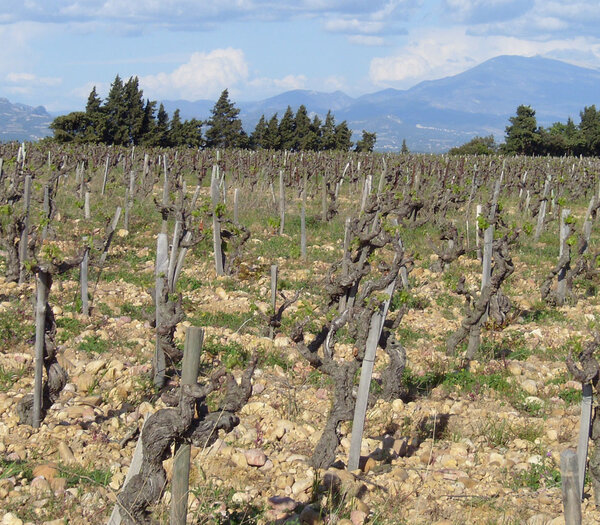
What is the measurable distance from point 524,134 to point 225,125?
2522 centimetres

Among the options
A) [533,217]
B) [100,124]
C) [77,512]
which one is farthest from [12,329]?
[100,124]

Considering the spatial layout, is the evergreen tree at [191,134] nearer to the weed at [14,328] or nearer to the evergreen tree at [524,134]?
the evergreen tree at [524,134]

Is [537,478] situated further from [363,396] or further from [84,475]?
[84,475]

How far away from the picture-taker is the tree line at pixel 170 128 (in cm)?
4275

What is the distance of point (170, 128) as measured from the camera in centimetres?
4747

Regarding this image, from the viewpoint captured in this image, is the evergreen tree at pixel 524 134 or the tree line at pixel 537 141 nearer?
the evergreen tree at pixel 524 134

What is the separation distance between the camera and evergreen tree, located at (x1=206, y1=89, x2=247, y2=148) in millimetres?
50062

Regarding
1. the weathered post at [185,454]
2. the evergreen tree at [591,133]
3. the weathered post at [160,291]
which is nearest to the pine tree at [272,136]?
the evergreen tree at [591,133]

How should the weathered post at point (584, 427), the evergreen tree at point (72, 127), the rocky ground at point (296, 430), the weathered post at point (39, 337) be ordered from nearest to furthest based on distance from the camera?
the rocky ground at point (296, 430) → the weathered post at point (584, 427) → the weathered post at point (39, 337) → the evergreen tree at point (72, 127)

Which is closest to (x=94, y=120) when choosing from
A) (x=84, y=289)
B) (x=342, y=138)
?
(x=342, y=138)

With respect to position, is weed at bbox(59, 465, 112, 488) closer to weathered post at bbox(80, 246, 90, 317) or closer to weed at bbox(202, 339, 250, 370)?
weed at bbox(202, 339, 250, 370)

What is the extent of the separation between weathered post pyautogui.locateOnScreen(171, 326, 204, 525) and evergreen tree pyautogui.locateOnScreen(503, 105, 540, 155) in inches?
2157

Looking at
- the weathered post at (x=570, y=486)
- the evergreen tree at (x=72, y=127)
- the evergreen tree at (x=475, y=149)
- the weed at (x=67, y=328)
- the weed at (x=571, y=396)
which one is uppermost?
the evergreen tree at (x=475, y=149)

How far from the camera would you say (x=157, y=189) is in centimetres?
2100
